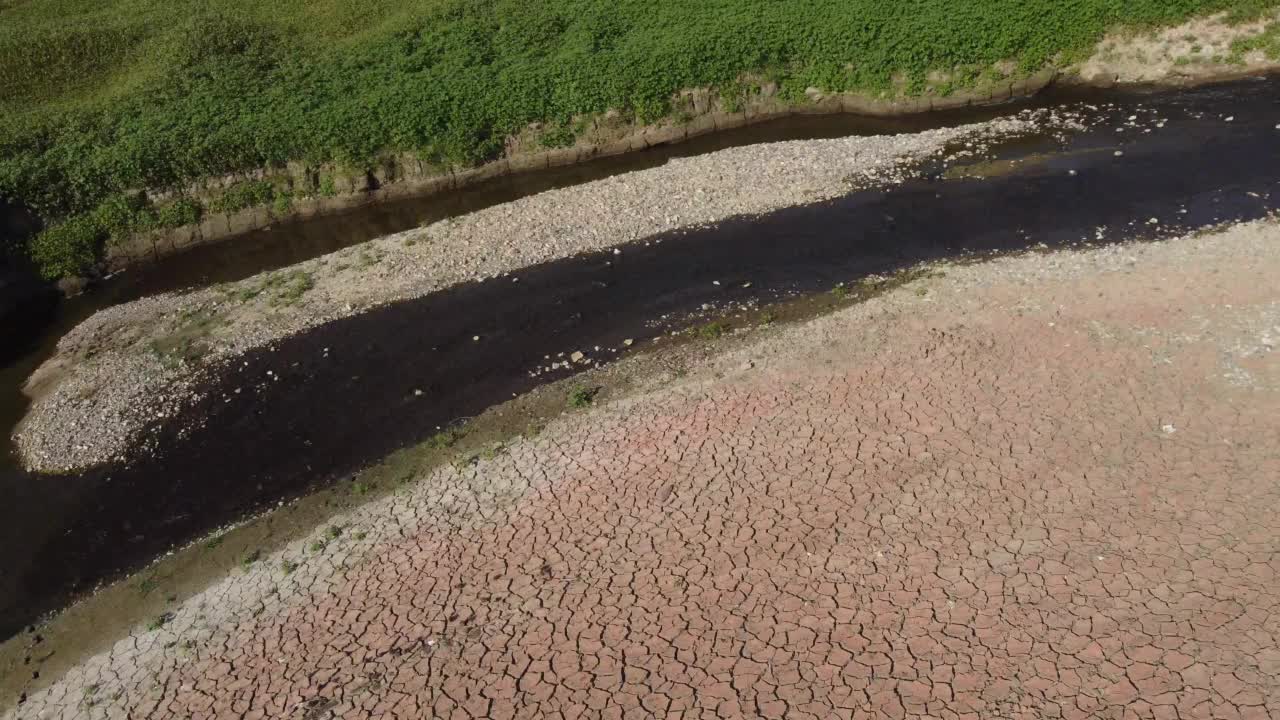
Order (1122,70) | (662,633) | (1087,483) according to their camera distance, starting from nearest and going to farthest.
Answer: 1. (662,633)
2. (1087,483)
3. (1122,70)

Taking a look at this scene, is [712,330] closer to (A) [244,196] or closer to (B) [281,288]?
(B) [281,288]

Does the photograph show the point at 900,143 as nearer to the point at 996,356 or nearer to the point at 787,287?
the point at 787,287

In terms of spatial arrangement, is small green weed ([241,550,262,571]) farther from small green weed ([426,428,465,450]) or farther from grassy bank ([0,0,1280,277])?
grassy bank ([0,0,1280,277])

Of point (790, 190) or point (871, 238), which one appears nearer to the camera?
point (871, 238)

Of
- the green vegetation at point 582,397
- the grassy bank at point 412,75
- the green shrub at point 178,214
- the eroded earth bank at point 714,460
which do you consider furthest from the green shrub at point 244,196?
the green vegetation at point 582,397

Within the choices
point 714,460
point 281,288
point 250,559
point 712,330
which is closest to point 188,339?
point 281,288

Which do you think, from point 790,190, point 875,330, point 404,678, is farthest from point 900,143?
point 404,678

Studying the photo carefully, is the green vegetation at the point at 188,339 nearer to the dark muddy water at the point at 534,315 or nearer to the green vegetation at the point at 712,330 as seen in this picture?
the dark muddy water at the point at 534,315
